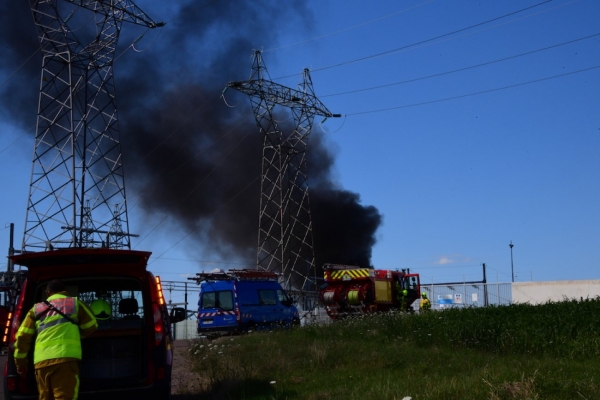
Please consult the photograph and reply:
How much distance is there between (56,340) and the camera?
7480 millimetres

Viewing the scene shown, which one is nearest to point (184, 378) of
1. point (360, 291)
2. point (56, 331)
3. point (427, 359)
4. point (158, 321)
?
point (427, 359)

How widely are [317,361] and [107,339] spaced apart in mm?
4484

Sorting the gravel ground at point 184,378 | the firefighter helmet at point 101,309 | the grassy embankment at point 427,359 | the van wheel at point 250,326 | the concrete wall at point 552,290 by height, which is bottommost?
the gravel ground at point 184,378

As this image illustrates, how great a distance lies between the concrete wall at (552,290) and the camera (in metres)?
33.0

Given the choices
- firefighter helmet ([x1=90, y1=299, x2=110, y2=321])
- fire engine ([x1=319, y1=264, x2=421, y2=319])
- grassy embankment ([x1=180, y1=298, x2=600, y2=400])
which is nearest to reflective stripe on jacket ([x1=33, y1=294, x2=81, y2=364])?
firefighter helmet ([x1=90, y1=299, x2=110, y2=321])

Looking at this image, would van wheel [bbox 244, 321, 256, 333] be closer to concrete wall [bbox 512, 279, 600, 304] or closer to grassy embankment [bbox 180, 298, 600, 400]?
grassy embankment [bbox 180, 298, 600, 400]

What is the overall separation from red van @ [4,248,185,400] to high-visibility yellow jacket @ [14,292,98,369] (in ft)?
2.01

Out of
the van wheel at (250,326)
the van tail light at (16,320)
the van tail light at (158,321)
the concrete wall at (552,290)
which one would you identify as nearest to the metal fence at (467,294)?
the concrete wall at (552,290)

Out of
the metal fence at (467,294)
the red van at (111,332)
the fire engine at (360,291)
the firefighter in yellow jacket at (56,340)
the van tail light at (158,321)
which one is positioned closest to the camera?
the firefighter in yellow jacket at (56,340)

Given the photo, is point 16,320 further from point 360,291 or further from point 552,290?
point 552,290

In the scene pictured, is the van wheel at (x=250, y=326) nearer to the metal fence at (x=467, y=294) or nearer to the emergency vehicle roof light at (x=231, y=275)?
the emergency vehicle roof light at (x=231, y=275)

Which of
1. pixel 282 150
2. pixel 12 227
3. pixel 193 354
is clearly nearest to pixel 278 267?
pixel 282 150

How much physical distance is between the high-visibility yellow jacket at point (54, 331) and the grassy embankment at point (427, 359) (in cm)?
266

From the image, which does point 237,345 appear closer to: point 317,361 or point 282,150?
point 317,361
